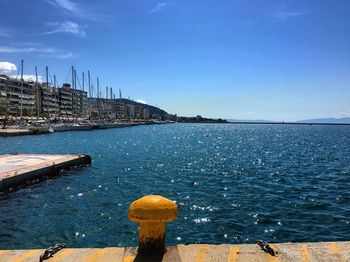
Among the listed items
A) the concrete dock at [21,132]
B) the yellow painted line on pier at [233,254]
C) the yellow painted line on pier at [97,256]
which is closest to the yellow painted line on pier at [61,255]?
the yellow painted line on pier at [97,256]

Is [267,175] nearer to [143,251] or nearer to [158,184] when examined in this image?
[158,184]

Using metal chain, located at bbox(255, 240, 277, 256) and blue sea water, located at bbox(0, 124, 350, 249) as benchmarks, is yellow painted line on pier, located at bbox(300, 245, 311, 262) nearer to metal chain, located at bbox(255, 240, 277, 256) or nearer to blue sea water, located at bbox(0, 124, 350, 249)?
metal chain, located at bbox(255, 240, 277, 256)

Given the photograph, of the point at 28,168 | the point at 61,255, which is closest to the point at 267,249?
the point at 61,255

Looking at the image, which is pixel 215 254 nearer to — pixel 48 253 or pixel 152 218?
pixel 152 218

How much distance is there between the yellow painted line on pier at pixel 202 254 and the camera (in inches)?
271

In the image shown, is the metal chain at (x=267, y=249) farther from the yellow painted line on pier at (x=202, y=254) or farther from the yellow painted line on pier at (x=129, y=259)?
the yellow painted line on pier at (x=129, y=259)

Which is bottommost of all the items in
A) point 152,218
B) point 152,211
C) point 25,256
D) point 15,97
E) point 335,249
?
point 25,256

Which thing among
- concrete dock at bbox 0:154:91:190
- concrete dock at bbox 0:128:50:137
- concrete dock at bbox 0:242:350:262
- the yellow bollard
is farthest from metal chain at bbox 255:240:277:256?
concrete dock at bbox 0:128:50:137

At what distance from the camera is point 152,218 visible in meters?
6.55

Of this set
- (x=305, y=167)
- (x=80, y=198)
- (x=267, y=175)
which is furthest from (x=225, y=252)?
(x=305, y=167)

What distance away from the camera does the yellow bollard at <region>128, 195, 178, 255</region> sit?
6.54m

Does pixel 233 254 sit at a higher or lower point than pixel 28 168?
higher

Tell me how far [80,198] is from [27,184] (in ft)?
16.7

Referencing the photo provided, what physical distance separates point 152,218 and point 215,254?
5.30 ft
